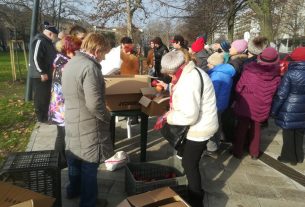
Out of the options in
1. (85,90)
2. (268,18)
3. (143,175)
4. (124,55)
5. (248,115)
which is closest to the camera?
(85,90)

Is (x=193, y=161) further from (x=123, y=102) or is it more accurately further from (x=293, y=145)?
(x=293, y=145)

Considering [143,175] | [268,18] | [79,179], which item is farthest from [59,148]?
[268,18]

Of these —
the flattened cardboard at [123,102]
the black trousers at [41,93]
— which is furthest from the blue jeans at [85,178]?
the black trousers at [41,93]

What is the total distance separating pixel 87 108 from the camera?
3232mm

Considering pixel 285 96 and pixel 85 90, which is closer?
pixel 85 90

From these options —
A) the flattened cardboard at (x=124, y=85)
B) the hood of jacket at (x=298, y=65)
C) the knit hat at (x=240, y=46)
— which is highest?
the knit hat at (x=240, y=46)

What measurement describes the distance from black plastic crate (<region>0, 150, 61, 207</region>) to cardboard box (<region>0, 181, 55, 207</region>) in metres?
0.46

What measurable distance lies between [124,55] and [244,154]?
2847mm

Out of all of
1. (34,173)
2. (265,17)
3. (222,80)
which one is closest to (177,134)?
(34,173)

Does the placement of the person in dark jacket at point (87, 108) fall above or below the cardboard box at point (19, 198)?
above

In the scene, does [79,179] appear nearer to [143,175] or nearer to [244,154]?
[143,175]

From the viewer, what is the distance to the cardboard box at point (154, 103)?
4.24 metres

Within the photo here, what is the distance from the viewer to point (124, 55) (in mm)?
6551

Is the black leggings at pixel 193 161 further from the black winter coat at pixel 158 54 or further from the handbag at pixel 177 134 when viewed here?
the black winter coat at pixel 158 54
